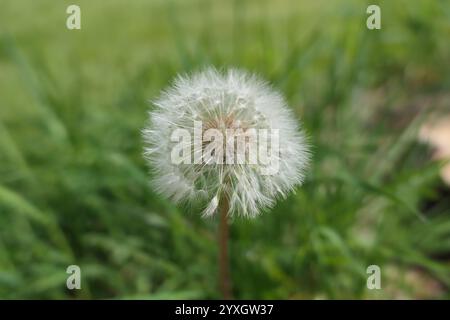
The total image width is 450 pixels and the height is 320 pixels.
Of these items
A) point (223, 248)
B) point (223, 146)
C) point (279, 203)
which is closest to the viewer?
point (223, 146)

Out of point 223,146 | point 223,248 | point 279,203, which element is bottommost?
→ point 223,248

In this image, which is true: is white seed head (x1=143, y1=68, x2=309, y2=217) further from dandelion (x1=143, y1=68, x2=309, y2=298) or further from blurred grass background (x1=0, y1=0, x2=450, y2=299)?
blurred grass background (x1=0, y1=0, x2=450, y2=299)

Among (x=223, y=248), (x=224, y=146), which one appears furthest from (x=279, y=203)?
(x=224, y=146)

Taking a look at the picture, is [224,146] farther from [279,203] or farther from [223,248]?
[279,203]

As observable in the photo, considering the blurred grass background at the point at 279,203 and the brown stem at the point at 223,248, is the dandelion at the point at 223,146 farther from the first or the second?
the blurred grass background at the point at 279,203

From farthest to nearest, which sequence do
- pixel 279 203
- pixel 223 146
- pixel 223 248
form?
pixel 279 203, pixel 223 248, pixel 223 146

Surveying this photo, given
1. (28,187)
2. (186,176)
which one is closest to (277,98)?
(186,176)

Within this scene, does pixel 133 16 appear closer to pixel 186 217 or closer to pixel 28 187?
pixel 28 187
